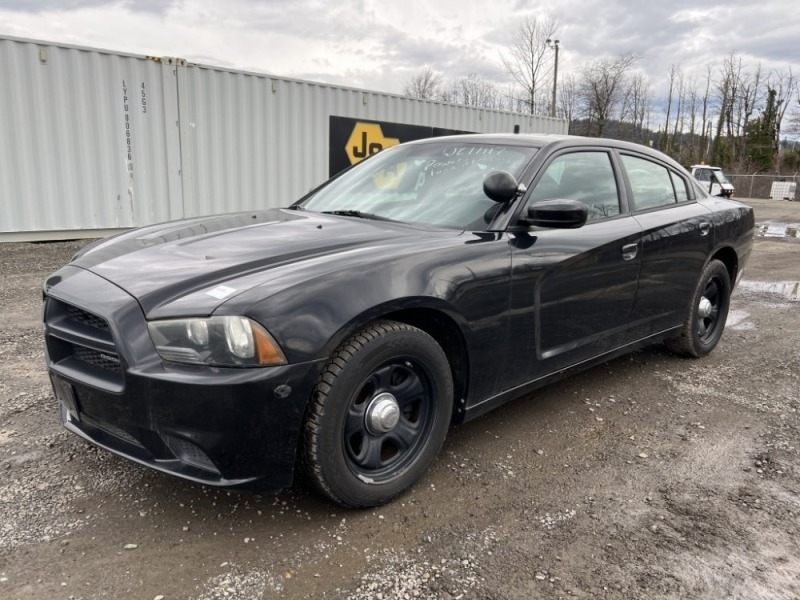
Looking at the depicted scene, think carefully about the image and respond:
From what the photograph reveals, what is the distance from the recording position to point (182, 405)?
2066 mm

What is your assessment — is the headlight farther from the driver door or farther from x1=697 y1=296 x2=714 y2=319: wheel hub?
x1=697 y1=296 x2=714 y2=319: wheel hub

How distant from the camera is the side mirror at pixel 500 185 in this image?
2.94m

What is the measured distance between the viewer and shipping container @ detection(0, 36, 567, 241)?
8.00 metres

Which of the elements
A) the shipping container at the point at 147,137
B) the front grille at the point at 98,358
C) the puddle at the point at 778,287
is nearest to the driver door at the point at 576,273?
the front grille at the point at 98,358

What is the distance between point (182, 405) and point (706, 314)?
3.93 m

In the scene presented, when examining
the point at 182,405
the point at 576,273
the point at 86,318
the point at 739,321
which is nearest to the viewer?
the point at 182,405

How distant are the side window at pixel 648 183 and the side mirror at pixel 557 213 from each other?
3.55 ft

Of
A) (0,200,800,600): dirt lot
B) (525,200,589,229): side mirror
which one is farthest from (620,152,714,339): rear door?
(525,200,589,229): side mirror

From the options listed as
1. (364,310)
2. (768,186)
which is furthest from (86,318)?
(768,186)

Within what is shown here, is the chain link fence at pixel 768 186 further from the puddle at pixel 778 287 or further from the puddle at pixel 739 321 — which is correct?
the puddle at pixel 739 321

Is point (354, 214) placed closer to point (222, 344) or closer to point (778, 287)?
point (222, 344)

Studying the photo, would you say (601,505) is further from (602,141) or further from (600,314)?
(602,141)

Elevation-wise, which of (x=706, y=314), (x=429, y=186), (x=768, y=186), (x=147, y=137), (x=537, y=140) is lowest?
(x=706, y=314)

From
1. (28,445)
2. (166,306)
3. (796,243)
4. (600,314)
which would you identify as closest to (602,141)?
(600,314)
